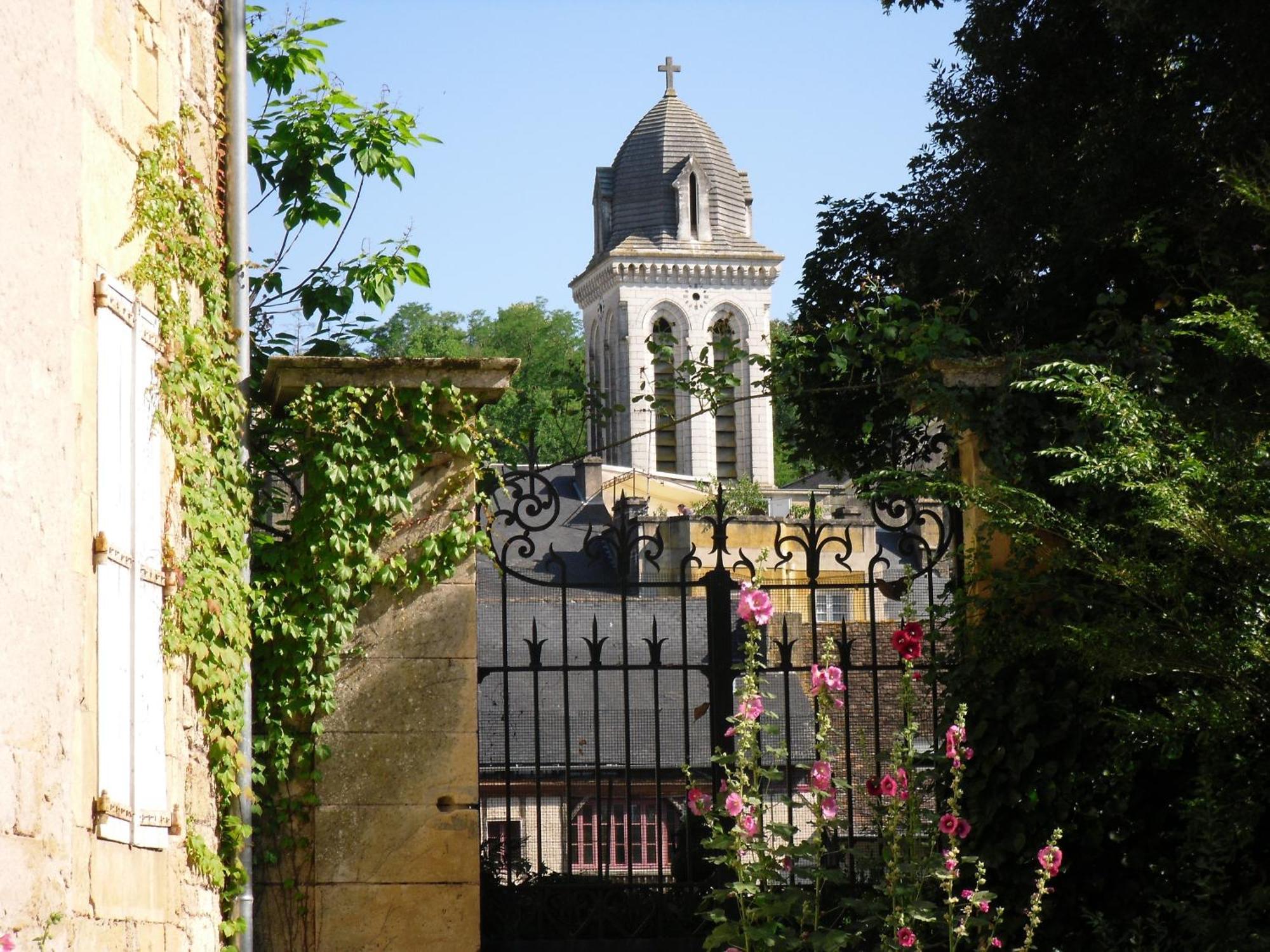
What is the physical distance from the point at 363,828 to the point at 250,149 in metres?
2.83

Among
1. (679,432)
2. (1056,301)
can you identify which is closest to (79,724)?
(1056,301)

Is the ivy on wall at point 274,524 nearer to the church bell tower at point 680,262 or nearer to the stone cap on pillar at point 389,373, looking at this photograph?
the stone cap on pillar at point 389,373

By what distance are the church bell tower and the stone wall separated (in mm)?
52124

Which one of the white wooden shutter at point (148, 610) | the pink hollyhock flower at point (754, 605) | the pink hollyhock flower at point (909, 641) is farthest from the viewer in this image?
the pink hollyhock flower at point (909, 641)

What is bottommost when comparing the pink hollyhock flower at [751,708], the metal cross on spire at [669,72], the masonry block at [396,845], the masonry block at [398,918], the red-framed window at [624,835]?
the red-framed window at [624,835]

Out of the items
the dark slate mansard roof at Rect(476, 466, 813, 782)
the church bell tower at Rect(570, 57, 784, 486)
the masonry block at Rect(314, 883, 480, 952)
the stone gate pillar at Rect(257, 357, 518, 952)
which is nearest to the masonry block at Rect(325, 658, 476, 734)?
the stone gate pillar at Rect(257, 357, 518, 952)

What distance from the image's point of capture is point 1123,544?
552 cm

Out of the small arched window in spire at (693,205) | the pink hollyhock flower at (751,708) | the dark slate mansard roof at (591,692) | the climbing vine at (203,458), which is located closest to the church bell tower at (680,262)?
the small arched window in spire at (693,205)

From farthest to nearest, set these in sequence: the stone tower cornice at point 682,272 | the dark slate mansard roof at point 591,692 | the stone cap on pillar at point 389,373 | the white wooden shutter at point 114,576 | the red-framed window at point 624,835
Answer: the stone tower cornice at point 682,272
the dark slate mansard roof at point 591,692
the red-framed window at point 624,835
the stone cap on pillar at point 389,373
the white wooden shutter at point 114,576

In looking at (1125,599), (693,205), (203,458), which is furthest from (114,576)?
(693,205)

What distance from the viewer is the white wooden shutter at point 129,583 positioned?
379 centimetres

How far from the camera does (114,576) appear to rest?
12.7ft

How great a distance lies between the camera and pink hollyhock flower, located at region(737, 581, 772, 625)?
474 centimetres

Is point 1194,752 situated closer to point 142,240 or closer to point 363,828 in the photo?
point 363,828
